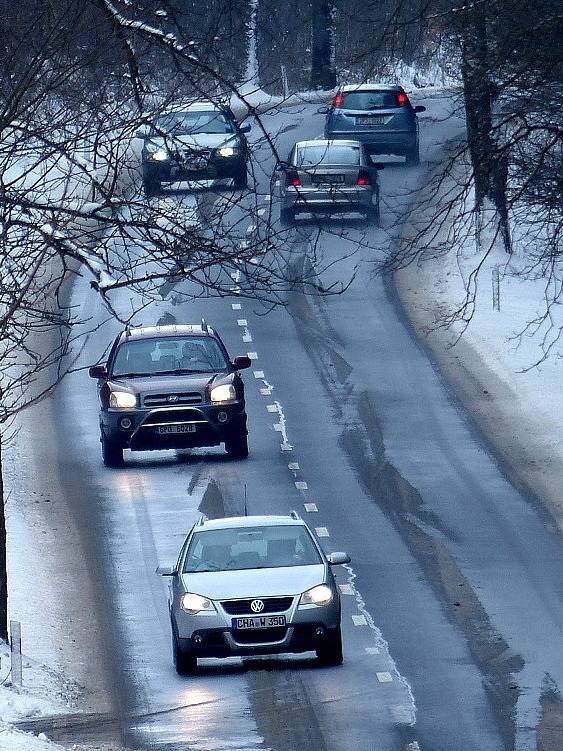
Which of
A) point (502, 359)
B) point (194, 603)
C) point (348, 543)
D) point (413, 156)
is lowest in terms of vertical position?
point (502, 359)

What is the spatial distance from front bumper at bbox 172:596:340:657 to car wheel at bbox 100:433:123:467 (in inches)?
335

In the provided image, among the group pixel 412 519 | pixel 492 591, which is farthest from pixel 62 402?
pixel 492 591

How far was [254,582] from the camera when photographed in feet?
49.9

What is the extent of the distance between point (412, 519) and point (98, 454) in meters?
6.12

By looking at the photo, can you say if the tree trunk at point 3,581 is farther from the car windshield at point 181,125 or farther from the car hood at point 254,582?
the car windshield at point 181,125

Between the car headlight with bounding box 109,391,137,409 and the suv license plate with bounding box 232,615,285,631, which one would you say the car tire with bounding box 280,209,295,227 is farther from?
the suv license plate with bounding box 232,615,285,631

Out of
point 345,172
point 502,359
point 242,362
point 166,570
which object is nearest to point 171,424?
point 242,362

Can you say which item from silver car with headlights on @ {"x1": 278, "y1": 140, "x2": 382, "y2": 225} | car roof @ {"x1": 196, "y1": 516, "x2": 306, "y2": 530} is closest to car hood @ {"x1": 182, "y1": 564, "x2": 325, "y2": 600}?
car roof @ {"x1": 196, "y1": 516, "x2": 306, "y2": 530}

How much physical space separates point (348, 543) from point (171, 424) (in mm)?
4345

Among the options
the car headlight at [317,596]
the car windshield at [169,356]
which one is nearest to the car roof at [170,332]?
the car windshield at [169,356]

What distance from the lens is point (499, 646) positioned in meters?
15.6

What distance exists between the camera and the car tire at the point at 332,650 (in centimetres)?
1491

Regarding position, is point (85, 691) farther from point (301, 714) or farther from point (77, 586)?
point (77, 586)

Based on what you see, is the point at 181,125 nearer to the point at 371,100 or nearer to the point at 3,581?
the point at 3,581
